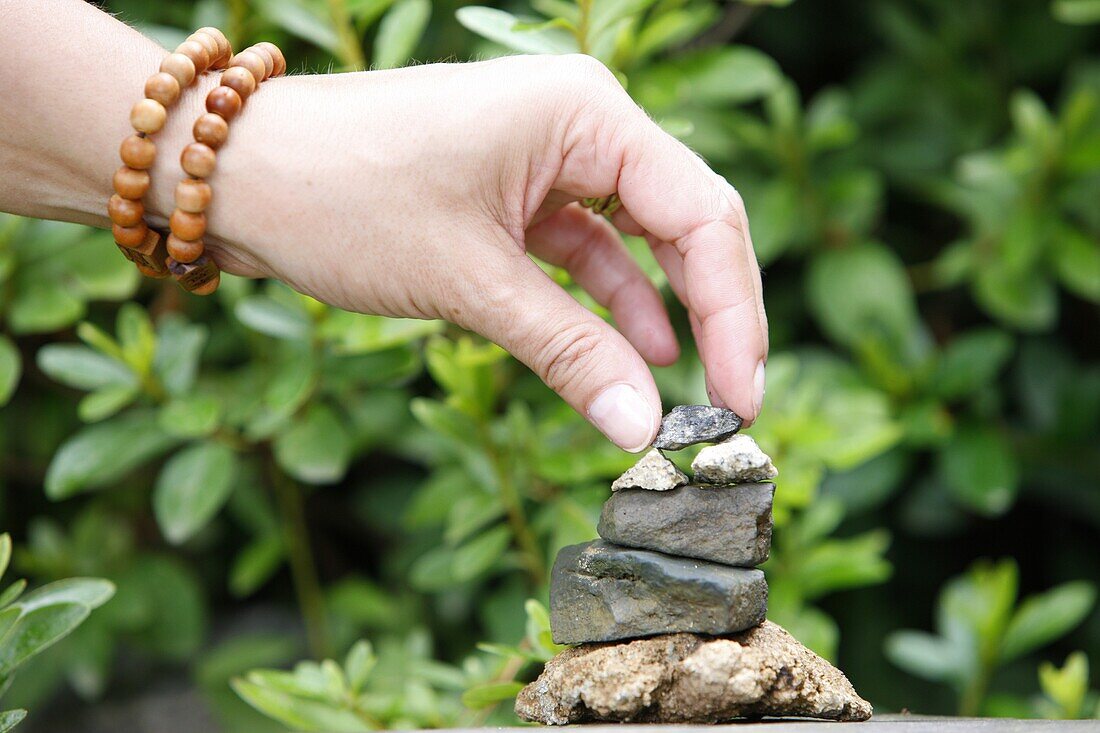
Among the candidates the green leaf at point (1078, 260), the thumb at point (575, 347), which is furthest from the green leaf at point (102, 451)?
the green leaf at point (1078, 260)

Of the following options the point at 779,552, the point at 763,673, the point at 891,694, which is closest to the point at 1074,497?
the point at 891,694

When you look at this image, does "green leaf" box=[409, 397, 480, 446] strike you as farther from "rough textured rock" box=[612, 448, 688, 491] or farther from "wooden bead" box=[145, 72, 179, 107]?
"wooden bead" box=[145, 72, 179, 107]

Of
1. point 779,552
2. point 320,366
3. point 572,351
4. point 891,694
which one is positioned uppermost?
point 572,351

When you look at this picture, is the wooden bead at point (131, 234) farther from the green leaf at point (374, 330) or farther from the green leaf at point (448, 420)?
the green leaf at point (448, 420)

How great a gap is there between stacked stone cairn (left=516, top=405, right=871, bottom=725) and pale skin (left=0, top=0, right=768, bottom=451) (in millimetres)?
131

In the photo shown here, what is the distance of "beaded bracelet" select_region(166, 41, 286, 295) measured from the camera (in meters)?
1.90

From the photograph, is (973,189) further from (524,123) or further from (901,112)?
(524,123)

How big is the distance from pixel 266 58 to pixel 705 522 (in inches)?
49.3

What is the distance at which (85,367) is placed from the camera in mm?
2779

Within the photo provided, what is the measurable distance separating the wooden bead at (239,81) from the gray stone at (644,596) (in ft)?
3.56

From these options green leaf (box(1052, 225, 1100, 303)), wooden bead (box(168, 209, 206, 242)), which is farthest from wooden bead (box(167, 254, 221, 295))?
green leaf (box(1052, 225, 1100, 303))

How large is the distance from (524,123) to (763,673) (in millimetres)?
1084

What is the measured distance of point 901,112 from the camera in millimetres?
3965

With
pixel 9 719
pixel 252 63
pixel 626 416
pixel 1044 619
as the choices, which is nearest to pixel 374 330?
pixel 252 63
